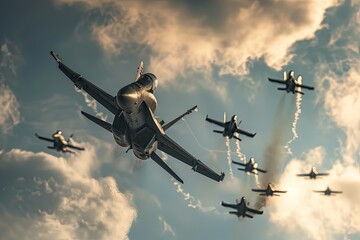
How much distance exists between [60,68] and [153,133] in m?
23.6

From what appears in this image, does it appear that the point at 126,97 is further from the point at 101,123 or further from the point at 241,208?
the point at 241,208

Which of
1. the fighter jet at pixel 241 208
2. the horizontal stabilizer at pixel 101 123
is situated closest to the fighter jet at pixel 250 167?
the fighter jet at pixel 241 208

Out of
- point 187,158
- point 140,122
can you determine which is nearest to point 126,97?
point 140,122

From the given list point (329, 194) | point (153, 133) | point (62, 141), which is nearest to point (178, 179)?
point (153, 133)

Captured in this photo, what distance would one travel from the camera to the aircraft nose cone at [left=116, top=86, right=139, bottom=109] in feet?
216

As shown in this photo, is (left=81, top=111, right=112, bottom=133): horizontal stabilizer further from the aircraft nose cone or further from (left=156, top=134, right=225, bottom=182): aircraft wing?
the aircraft nose cone

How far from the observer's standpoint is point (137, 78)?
80625mm

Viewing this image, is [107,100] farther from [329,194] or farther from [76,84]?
[329,194]

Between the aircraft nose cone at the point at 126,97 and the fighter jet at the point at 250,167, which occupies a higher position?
the fighter jet at the point at 250,167

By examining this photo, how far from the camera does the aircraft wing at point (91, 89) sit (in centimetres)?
7981

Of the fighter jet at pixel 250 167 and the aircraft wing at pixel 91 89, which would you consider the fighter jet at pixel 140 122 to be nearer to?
the aircraft wing at pixel 91 89

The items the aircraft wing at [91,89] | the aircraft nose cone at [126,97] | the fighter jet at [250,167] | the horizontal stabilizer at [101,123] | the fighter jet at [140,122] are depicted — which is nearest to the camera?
the aircraft nose cone at [126,97]

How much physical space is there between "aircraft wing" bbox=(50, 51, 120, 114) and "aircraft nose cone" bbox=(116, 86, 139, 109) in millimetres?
11716

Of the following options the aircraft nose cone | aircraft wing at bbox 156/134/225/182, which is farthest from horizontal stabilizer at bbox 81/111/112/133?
the aircraft nose cone
